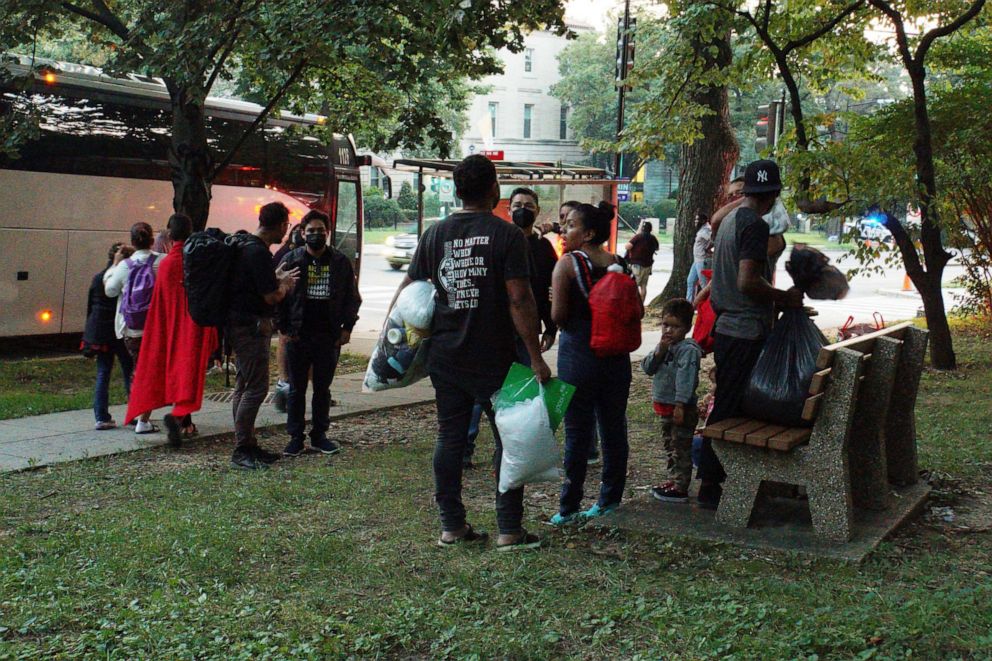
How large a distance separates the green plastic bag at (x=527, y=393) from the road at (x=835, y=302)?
34.1 feet

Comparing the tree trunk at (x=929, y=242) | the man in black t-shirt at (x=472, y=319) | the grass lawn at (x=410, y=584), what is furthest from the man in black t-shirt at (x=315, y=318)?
the tree trunk at (x=929, y=242)

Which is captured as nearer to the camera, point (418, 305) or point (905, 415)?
point (418, 305)

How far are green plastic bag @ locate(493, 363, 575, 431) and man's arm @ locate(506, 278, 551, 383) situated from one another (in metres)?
0.06

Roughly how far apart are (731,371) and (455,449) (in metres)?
1.51

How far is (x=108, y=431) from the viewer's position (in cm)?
927

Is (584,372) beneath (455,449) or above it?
above

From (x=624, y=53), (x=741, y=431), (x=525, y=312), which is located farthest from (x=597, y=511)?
(x=624, y=53)

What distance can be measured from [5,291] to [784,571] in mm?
12476

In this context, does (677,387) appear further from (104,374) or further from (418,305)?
(104,374)

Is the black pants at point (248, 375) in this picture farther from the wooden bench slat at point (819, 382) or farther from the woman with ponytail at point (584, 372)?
the wooden bench slat at point (819, 382)

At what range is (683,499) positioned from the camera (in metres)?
6.34

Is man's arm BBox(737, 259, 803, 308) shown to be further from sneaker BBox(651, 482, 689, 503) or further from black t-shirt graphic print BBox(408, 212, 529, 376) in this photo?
sneaker BBox(651, 482, 689, 503)

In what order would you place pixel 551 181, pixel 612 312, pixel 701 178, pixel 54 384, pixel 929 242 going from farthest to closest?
pixel 551 181
pixel 701 178
pixel 54 384
pixel 929 242
pixel 612 312

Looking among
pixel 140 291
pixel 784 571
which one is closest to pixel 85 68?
pixel 140 291
